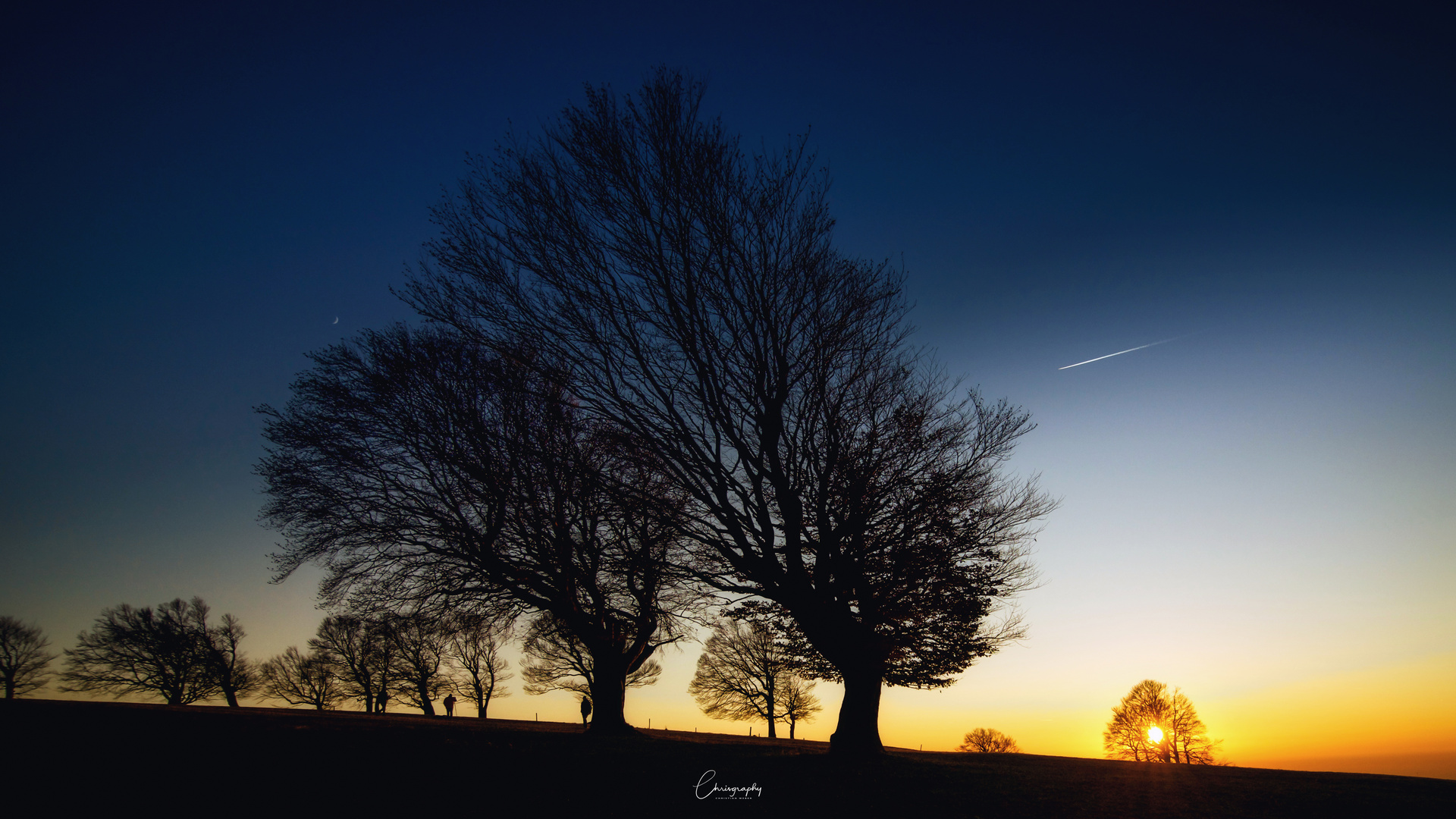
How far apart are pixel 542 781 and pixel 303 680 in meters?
64.5

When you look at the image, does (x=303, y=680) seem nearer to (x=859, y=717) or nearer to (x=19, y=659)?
(x=19, y=659)

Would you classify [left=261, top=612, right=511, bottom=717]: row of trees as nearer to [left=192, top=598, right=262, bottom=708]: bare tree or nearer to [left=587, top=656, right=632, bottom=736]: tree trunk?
[left=192, top=598, right=262, bottom=708]: bare tree

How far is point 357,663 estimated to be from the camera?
177 ft

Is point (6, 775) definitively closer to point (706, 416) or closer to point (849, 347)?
point (706, 416)

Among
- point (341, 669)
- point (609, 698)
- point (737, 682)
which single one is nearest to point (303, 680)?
point (341, 669)

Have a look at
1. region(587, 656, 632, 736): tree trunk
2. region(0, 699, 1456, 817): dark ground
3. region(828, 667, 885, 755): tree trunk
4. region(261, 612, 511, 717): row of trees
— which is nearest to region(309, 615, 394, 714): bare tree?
region(261, 612, 511, 717): row of trees

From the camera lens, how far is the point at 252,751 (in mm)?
10375

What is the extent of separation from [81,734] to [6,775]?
350 cm

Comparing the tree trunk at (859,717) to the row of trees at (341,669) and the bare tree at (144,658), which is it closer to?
the row of trees at (341,669)

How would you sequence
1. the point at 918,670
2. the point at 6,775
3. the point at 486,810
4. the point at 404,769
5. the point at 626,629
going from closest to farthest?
the point at 486,810, the point at 6,775, the point at 404,769, the point at 918,670, the point at 626,629

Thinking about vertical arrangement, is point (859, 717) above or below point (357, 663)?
above

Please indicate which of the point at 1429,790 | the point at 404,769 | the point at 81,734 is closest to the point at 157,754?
the point at 81,734
